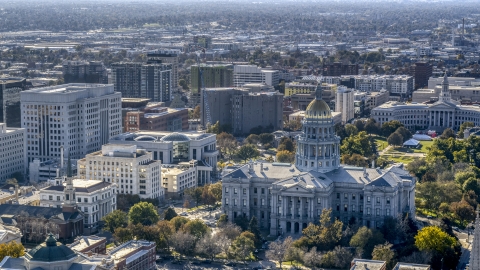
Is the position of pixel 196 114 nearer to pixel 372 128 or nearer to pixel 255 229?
pixel 372 128

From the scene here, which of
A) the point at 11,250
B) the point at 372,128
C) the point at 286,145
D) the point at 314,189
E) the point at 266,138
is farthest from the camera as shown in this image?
the point at 372,128

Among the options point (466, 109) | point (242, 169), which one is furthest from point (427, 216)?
point (466, 109)

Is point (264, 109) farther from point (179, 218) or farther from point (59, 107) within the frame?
point (179, 218)

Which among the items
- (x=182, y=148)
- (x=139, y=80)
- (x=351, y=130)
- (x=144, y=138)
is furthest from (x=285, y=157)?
(x=139, y=80)

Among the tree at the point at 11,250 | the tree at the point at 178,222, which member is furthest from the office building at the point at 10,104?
the tree at the point at 11,250

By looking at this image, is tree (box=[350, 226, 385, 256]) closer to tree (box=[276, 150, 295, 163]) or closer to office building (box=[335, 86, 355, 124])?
tree (box=[276, 150, 295, 163])

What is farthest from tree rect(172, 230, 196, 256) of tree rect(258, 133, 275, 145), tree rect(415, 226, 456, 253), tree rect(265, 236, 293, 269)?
tree rect(258, 133, 275, 145)
